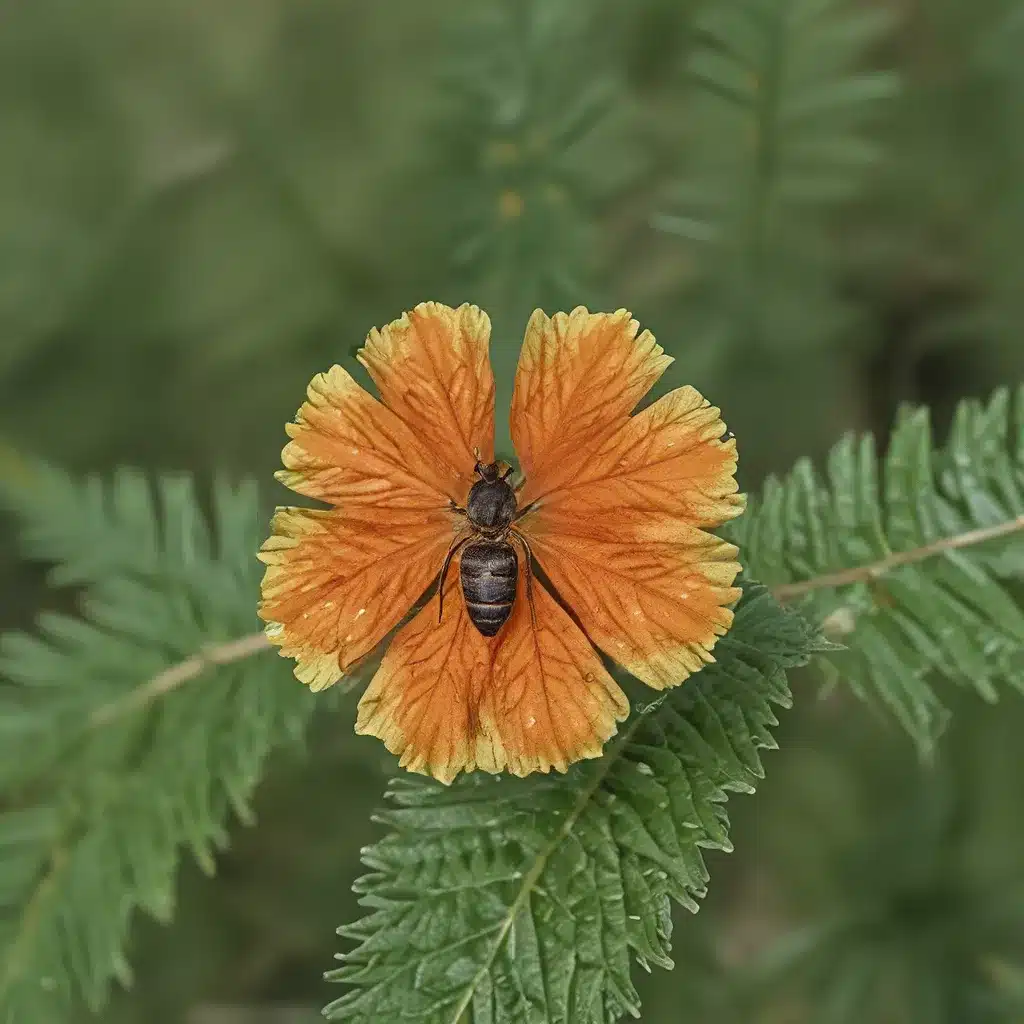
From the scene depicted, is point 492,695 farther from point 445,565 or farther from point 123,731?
point 123,731

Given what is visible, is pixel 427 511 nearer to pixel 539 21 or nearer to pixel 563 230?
pixel 563 230

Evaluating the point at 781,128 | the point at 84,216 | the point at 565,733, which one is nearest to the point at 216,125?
the point at 84,216

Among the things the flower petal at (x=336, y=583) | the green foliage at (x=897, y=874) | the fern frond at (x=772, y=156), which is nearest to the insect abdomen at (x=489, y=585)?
the flower petal at (x=336, y=583)

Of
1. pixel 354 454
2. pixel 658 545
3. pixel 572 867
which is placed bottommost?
pixel 572 867

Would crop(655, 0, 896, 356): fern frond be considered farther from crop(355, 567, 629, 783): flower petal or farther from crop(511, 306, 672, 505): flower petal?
crop(355, 567, 629, 783): flower petal

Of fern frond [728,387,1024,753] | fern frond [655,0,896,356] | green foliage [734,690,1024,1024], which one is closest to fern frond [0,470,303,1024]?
fern frond [728,387,1024,753]

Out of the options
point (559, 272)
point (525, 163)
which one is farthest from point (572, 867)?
point (525, 163)
